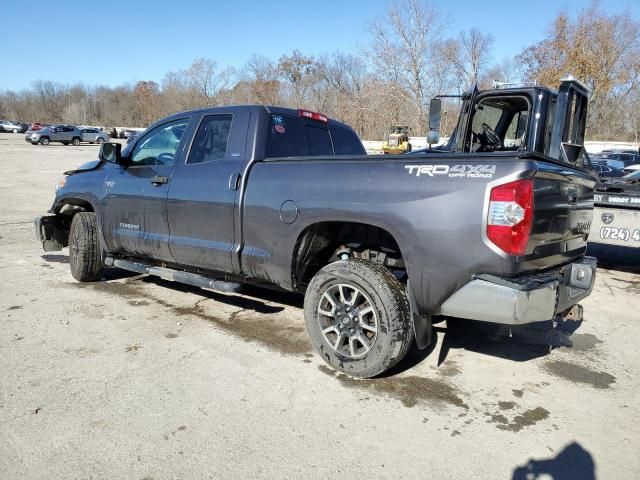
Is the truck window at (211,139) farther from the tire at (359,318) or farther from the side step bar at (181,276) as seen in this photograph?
the tire at (359,318)

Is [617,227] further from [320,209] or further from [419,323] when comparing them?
[320,209]

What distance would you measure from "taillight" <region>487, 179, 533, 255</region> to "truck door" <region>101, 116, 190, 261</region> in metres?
3.07

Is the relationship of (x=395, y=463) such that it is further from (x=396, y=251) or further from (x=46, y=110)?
(x=46, y=110)

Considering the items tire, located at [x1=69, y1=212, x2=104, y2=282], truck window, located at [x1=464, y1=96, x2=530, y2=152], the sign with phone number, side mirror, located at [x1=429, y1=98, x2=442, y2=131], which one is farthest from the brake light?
the sign with phone number

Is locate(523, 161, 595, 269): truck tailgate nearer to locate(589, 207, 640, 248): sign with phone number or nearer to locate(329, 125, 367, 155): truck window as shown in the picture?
locate(329, 125, 367, 155): truck window

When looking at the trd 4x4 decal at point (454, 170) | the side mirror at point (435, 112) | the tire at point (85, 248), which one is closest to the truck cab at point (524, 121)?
the side mirror at point (435, 112)

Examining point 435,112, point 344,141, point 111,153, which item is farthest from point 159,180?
point 435,112

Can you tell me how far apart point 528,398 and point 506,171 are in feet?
5.32

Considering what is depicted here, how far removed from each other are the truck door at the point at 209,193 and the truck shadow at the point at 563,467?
8.84ft

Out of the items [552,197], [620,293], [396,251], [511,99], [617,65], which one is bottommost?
[620,293]

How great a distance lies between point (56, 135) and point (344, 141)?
1800 inches

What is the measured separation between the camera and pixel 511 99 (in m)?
6.14

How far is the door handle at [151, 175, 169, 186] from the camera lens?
4.81 metres

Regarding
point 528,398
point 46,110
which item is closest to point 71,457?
point 528,398
